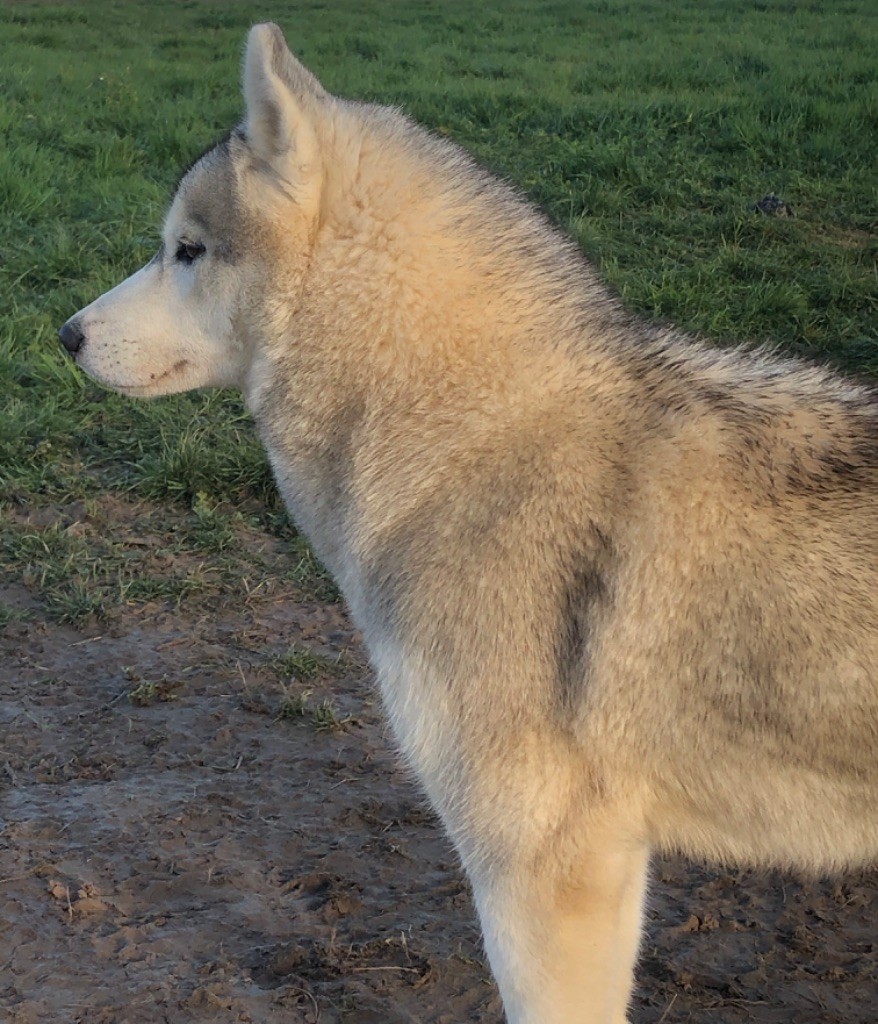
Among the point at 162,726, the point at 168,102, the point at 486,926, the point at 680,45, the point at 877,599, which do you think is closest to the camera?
the point at 877,599

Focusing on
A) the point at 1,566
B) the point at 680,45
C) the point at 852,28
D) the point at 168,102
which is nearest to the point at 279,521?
the point at 1,566

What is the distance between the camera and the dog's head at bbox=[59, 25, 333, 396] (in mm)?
2523

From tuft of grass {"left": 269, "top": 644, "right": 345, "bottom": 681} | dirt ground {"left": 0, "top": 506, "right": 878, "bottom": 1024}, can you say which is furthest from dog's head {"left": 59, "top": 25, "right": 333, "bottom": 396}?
tuft of grass {"left": 269, "top": 644, "right": 345, "bottom": 681}

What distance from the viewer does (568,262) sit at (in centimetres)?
272

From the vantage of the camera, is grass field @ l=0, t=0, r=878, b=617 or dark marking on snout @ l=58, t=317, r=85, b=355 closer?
dark marking on snout @ l=58, t=317, r=85, b=355

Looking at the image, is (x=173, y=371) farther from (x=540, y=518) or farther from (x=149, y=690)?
(x=149, y=690)

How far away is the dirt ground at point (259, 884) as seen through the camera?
286 centimetres

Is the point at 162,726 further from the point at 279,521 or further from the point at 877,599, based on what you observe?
the point at 877,599

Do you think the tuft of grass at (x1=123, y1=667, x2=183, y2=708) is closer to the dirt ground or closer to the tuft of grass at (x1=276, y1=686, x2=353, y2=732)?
the dirt ground

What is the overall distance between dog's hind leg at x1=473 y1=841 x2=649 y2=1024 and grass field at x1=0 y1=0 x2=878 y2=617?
8.03 feet

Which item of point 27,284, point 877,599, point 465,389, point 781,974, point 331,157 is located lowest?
point 781,974

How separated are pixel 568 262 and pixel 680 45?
10.5 m

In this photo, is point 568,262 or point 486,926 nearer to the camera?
point 486,926

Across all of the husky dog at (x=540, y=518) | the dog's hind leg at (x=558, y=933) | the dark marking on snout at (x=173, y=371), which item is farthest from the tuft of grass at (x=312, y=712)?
the dog's hind leg at (x=558, y=933)
